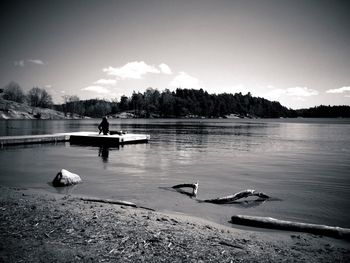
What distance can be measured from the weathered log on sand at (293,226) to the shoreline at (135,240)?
0.70ft

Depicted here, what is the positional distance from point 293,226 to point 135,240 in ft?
15.7

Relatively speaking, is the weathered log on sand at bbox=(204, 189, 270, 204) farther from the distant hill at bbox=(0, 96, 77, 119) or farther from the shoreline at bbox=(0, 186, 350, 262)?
the distant hill at bbox=(0, 96, 77, 119)

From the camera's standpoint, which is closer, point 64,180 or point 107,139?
point 64,180

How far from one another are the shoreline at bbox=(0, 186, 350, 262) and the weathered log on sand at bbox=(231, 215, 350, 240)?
21 cm

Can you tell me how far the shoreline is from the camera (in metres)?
5.65

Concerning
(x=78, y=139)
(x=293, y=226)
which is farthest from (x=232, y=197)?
(x=78, y=139)

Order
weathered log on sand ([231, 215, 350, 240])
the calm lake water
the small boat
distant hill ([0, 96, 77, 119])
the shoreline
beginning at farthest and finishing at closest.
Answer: distant hill ([0, 96, 77, 119]) < the small boat < the calm lake water < weathered log on sand ([231, 215, 350, 240]) < the shoreline

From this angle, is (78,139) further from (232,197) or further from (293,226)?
(293,226)

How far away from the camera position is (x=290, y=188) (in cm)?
1391

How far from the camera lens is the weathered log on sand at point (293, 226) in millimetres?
7379

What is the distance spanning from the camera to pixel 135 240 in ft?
21.0

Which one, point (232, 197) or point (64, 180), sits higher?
point (64, 180)

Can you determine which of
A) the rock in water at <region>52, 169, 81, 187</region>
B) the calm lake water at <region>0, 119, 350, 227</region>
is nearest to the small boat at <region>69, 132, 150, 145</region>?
the calm lake water at <region>0, 119, 350, 227</region>

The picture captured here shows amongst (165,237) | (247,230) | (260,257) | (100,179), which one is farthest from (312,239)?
(100,179)
